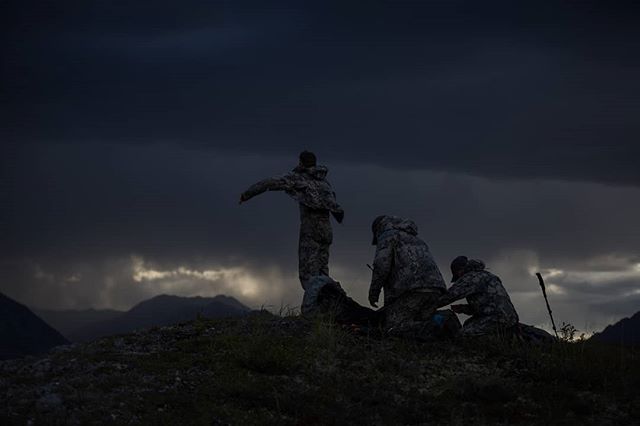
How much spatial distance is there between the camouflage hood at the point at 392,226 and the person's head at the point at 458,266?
3.54ft

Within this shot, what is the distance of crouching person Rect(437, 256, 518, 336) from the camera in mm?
14664

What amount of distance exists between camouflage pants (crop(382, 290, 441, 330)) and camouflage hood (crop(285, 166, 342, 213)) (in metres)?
3.82

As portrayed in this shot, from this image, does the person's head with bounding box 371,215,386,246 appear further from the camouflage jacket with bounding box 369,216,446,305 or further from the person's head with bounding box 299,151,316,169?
the person's head with bounding box 299,151,316,169

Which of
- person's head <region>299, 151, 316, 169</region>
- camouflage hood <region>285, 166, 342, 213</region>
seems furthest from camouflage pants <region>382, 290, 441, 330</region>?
person's head <region>299, 151, 316, 169</region>

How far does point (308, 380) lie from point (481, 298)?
451cm

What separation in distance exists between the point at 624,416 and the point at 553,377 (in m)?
1.74

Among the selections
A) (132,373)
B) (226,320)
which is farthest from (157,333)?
(132,373)

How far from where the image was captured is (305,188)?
701 inches

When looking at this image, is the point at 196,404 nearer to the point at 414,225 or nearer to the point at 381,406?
the point at 381,406

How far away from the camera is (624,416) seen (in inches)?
457

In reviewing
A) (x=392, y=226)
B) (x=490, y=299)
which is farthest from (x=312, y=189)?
(x=490, y=299)

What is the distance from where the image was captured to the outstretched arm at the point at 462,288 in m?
14.7

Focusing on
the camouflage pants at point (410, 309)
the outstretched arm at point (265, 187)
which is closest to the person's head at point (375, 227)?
the camouflage pants at point (410, 309)

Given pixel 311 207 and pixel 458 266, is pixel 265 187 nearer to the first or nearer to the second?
pixel 311 207
